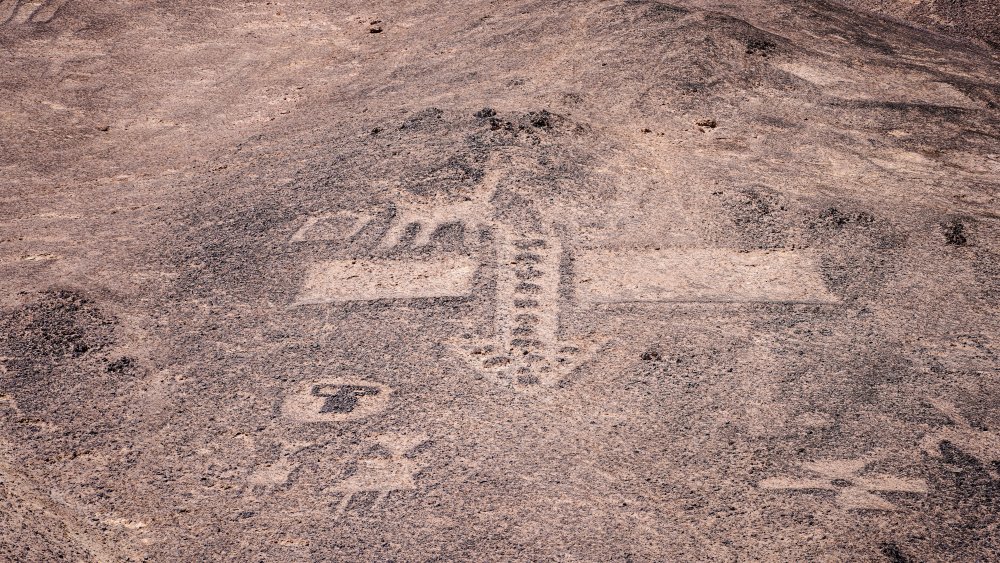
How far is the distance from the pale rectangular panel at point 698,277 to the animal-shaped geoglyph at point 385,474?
142cm

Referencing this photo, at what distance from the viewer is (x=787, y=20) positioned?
7992 mm

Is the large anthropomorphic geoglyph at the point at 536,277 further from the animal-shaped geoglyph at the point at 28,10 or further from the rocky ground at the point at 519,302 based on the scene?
the animal-shaped geoglyph at the point at 28,10

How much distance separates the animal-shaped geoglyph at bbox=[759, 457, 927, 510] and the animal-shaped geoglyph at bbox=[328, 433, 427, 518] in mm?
1525

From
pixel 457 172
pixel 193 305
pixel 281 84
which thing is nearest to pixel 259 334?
pixel 193 305

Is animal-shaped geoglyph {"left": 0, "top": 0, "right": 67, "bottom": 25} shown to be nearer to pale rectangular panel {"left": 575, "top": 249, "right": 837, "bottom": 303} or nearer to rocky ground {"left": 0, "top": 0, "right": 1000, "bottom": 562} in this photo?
rocky ground {"left": 0, "top": 0, "right": 1000, "bottom": 562}

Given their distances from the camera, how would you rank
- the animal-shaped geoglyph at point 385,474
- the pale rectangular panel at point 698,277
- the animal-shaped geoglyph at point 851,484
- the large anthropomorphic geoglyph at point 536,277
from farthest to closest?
the pale rectangular panel at point 698,277 → the large anthropomorphic geoglyph at point 536,277 → the animal-shaped geoglyph at point 385,474 → the animal-shaped geoglyph at point 851,484

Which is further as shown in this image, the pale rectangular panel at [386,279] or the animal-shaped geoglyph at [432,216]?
the animal-shaped geoglyph at [432,216]

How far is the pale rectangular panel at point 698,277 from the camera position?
4.55 meters

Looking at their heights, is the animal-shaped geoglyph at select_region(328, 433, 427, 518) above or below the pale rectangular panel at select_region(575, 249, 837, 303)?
below

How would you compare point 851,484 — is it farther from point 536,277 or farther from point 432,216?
point 432,216

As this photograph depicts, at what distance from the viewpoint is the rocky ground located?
3.35m

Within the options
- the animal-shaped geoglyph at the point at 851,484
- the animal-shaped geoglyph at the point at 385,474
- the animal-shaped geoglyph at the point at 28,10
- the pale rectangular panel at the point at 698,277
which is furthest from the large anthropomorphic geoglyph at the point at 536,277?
the animal-shaped geoglyph at the point at 28,10

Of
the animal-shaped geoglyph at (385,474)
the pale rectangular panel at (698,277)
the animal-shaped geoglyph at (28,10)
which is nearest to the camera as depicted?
the animal-shaped geoglyph at (385,474)

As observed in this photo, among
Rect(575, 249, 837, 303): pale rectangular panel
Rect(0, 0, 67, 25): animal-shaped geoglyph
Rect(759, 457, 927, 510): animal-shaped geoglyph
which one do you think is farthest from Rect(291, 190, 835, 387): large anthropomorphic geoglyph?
Rect(0, 0, 67, 25): animal-shaped geoglyph
